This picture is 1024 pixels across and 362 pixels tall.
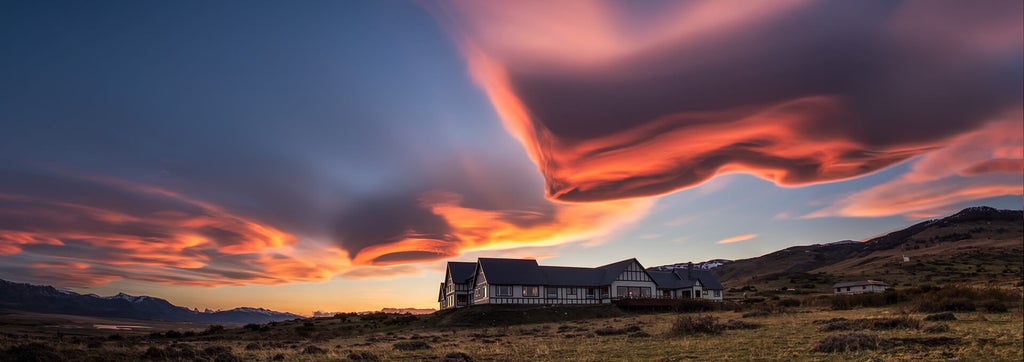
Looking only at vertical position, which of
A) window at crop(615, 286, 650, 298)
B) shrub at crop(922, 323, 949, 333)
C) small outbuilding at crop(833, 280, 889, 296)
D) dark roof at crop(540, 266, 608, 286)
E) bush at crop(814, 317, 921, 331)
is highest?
dark roof at crop(540, 266, 608, 286)

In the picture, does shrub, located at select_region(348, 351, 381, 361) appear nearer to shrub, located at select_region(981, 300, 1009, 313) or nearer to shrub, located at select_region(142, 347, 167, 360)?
shrub, located at select_region(142, 347, 167, 360)

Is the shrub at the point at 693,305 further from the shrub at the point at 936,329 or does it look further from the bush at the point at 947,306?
the shrub at the point at 936,329

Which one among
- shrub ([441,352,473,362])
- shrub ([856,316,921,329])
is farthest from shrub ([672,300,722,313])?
shrub ([441,352,473,362])

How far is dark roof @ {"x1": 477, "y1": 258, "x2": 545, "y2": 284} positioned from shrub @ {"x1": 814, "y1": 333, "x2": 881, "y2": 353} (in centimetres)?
6286

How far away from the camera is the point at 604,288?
9006 cm

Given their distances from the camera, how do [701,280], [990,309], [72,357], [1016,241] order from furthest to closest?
[1016,241] < [701,280] < [990,309] < [72,357]

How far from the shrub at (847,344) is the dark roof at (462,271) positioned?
253 ft

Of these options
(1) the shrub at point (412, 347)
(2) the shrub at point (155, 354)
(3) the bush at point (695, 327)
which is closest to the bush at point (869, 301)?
(3) the bush at point (695, 327)

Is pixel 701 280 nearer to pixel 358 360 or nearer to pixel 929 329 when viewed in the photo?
pixel 929 329

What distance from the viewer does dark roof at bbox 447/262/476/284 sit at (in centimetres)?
9381

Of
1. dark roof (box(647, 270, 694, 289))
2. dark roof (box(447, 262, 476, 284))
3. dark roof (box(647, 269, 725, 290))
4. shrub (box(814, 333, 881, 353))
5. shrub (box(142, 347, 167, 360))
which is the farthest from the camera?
dark roof (box(647, 269, 725, 290))

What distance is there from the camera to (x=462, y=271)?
95.1 m

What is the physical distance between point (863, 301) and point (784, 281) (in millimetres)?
105158

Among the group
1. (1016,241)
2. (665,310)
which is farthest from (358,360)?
(1016,241)
